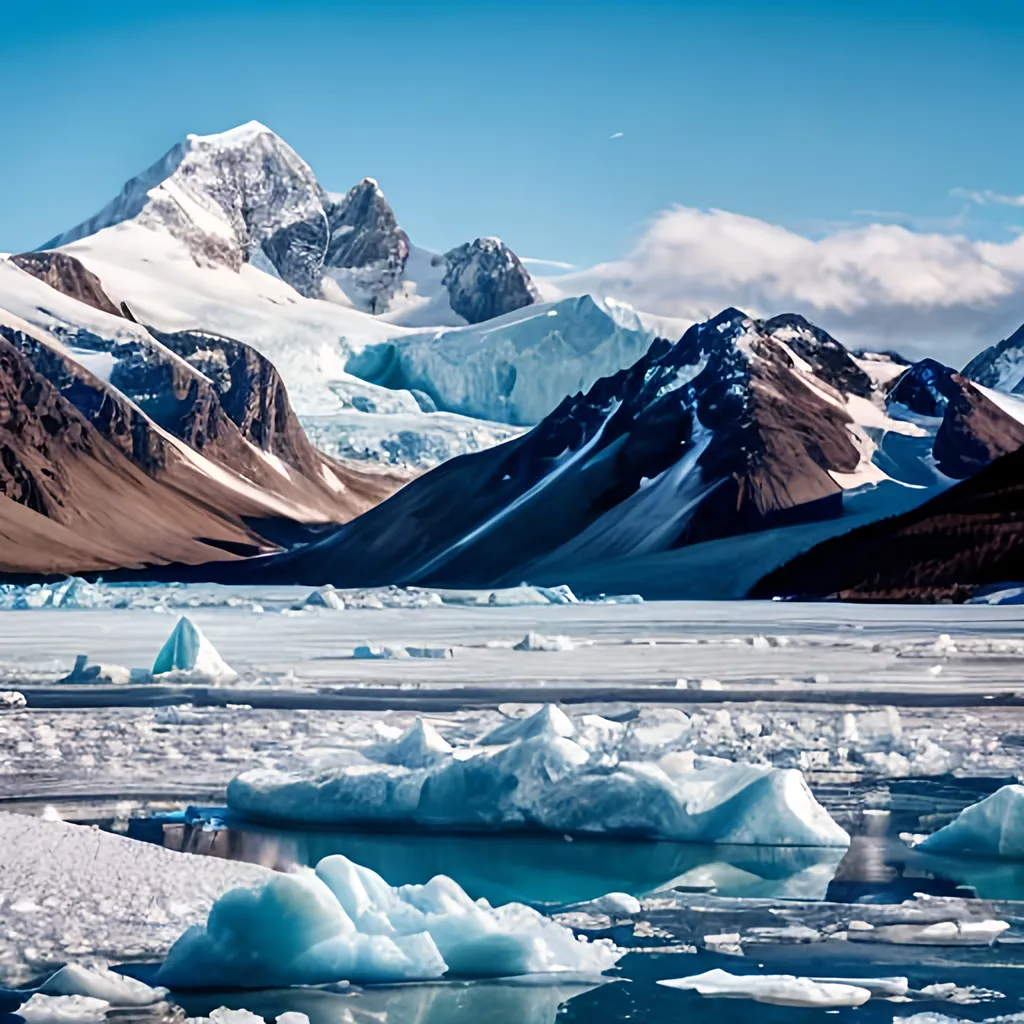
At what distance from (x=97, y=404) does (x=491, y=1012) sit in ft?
533

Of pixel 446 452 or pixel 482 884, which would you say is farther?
pixel 446 452

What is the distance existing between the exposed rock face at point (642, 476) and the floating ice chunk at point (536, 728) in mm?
74146

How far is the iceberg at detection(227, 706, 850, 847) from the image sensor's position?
1281 centimetres

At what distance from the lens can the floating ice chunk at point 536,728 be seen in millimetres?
14844

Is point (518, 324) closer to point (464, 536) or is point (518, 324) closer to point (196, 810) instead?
point (464, 536)

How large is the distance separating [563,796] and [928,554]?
194 feet

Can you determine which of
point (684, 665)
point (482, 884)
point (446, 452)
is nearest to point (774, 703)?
point (684, 665)

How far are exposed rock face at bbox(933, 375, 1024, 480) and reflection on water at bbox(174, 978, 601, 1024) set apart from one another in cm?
9611

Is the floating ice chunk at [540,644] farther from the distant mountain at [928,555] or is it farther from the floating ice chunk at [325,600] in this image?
the distant mountain at [928,555]

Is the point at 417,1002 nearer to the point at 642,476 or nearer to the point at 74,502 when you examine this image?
the point at 642,476

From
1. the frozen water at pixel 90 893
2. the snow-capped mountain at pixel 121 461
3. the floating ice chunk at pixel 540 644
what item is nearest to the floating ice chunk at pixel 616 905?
the frozen water at pixel 90 893

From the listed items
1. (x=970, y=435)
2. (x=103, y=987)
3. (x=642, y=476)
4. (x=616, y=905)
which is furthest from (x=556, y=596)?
(x=103, y=987)

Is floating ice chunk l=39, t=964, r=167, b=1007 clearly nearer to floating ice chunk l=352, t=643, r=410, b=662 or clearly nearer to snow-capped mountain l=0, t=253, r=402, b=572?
floating ice chunk l=352, t=643, r=410, b=662

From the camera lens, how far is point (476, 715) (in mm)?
21109
